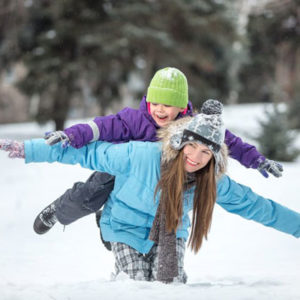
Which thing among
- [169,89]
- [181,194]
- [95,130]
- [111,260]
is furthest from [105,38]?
Answer: [181,194]

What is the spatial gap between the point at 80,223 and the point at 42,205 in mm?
771

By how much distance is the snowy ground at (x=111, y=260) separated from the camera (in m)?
2.28

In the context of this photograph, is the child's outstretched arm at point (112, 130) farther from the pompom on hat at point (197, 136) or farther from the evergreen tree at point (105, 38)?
the evergreen tree at point (105, 38)

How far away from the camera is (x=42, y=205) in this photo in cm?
581

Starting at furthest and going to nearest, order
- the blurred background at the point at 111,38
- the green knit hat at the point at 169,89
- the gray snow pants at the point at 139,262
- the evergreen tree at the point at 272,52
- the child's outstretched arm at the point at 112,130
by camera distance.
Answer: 1. the evergreen tree at the point at 272,52
2. the blurred background at the point at 111,38
3. the green knit hat at the point at 169,89
4. the gray snow pants at the point at 139,262
5. the child's outstretched arm at the point at 112,130

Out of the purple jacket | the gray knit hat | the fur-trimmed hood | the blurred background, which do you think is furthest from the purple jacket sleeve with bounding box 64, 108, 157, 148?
the blurred background

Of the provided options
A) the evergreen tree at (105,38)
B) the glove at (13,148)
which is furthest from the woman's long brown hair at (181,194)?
the evergreen tree at (105,38)

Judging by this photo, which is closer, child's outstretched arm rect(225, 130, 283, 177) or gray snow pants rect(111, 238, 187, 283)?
Result: gray snow pants rect(111, 238, 187, 283)

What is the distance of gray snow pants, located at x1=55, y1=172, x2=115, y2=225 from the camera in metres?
3.06

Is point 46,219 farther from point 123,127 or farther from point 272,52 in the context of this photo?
point 272,52

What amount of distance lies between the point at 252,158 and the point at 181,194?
2.99ft

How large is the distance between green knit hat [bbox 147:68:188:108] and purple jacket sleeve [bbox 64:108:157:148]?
0.73 ft

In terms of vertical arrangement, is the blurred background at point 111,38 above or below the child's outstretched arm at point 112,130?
above

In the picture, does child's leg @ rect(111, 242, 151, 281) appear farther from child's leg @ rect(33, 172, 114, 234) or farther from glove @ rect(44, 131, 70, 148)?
glove @ rect(44, 131, 70, 148)
